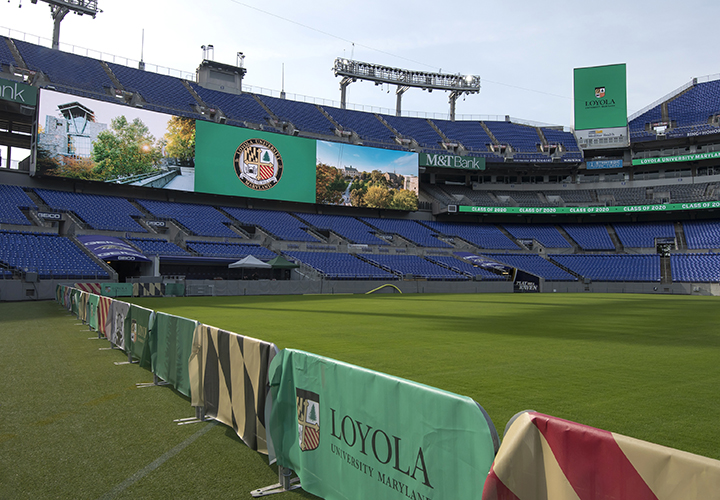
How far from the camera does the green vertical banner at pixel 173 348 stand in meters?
6.69

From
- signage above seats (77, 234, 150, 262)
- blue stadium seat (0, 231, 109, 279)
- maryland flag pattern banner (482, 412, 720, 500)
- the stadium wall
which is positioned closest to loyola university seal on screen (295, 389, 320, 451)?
maryland flag pattern banner (482, 412, 720, 500)

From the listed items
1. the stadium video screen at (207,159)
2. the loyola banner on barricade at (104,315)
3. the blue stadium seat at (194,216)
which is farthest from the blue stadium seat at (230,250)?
the loyola banner on barricade at (104,315)

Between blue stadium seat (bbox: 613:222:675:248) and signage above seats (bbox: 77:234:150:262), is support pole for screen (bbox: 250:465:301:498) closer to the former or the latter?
signage above seats (bbox: 77:234:150:262)

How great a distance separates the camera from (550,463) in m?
2.17

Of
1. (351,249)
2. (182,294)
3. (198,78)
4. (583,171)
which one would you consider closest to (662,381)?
(182,294)

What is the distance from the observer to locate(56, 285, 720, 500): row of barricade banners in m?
1.92

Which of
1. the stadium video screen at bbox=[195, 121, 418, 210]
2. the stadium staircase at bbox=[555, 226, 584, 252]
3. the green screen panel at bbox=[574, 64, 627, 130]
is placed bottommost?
the stadium staircase at bbox=[555, 226, 584, 252]

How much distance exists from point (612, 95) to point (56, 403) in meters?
64.9

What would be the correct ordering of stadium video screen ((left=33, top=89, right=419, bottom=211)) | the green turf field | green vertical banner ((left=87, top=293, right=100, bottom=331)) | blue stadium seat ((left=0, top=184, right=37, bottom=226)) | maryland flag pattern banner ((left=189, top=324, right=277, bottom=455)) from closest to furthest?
the green turf field < maryland flag pattern banner ((left=189, top=324, right=277, bottom=455)) < green vertical banner ((left=87, top=293, right=100, bottom=331)) < blue stadium seat ((left=0, top=184, right=37, bottom=226)) < stadium video screen ((left=33, top=89, right=419, bottom=211))

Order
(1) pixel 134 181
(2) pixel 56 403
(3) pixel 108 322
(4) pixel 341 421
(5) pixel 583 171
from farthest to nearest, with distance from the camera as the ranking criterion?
(5) pixel 583 171 → (1) pixel 134 181 → (3) pixel 108 322 → (2) pixel 56 403 → (4) pixel 341 421

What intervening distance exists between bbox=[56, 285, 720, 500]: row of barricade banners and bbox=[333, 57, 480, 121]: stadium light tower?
209ft

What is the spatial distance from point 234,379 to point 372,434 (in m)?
2.47

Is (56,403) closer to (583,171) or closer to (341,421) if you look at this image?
(341,421)

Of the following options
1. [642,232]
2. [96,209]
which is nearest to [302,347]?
[96,209]
